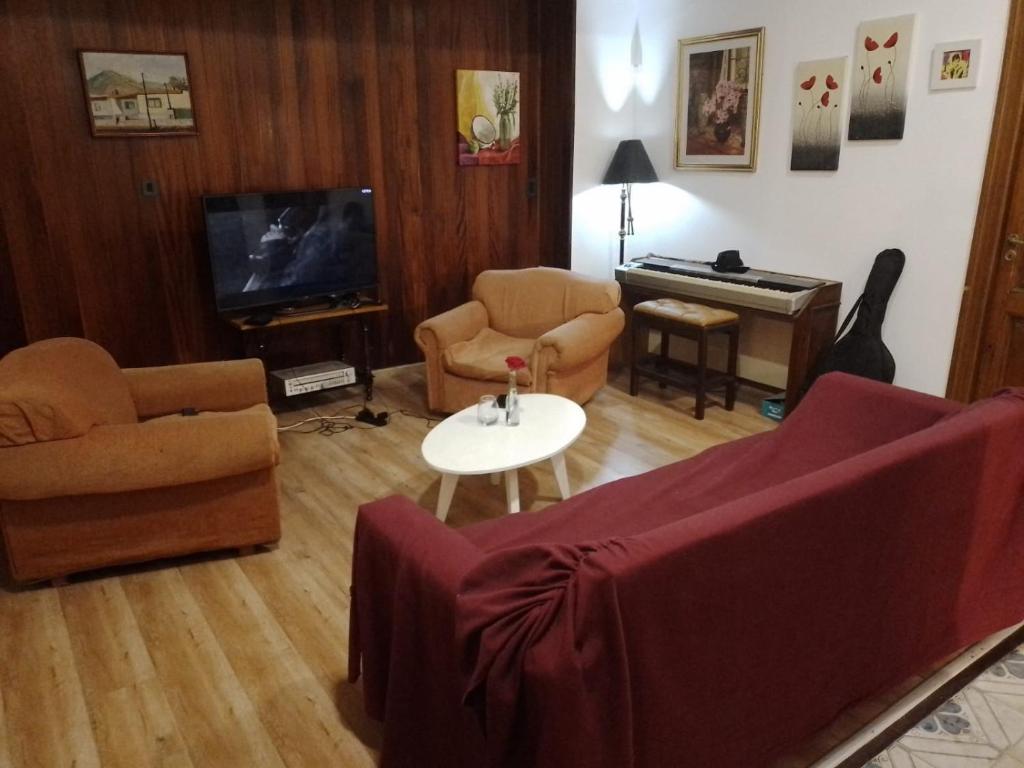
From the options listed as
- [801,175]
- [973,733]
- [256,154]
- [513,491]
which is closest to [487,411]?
[513,491]

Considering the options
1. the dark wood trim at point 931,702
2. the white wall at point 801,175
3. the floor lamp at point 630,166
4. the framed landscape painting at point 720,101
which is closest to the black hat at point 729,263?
the white wall at point 801,175

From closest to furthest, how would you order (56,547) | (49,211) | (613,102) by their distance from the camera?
(56,547) < (49,211) < (613,102)

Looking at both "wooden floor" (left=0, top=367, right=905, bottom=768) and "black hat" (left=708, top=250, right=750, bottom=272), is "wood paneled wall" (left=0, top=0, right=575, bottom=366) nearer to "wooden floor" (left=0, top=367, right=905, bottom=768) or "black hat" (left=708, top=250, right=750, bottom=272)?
"black hat" (left=708, top=250, right=750, bottom=272)

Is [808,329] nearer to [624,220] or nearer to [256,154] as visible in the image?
[624,220]

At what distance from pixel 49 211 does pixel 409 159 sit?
1.98 meters

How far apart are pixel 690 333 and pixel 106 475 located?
292 cm

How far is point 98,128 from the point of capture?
12.0 feet

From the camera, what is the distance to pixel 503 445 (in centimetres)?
282

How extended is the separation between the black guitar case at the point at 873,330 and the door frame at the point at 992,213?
30 cm

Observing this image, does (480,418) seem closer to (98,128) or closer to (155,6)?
(98,128)

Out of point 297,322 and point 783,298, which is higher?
point 783,298

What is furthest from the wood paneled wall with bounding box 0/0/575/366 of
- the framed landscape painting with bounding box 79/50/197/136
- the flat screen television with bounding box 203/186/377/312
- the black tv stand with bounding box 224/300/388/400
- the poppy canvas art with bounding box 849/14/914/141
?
the poppy canvas art with bounding box 849/14/914/141

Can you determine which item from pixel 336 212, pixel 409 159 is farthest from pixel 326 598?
pixel 409 159

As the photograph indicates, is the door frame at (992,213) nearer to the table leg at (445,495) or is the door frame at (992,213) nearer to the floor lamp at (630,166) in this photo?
the floor lamp at (630,166)
